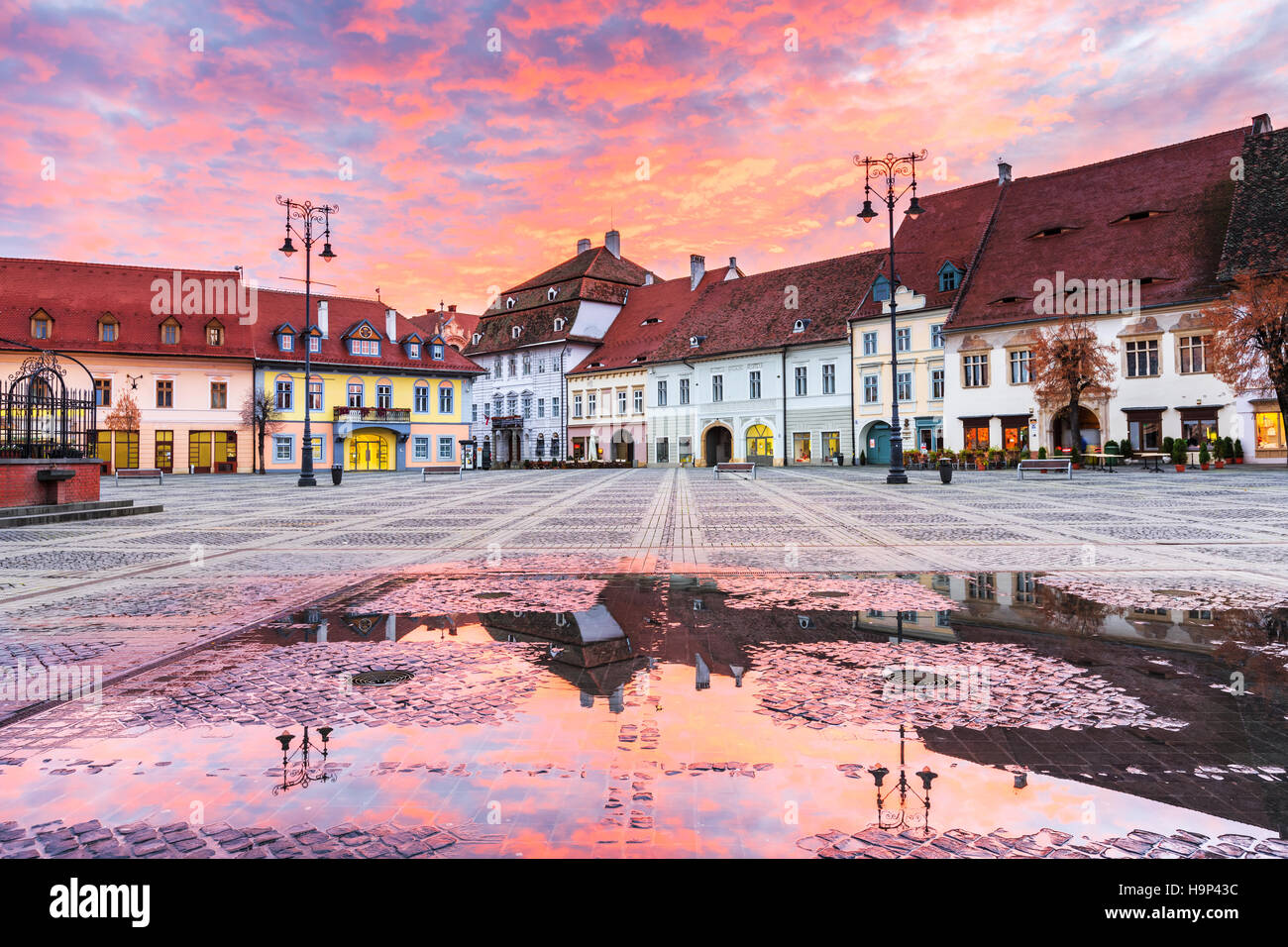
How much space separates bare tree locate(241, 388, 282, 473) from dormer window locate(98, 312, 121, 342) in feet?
27.3

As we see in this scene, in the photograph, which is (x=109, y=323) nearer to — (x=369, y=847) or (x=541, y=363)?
(x=541, y=363)

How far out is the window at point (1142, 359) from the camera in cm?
4066

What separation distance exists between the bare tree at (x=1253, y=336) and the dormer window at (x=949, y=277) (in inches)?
581

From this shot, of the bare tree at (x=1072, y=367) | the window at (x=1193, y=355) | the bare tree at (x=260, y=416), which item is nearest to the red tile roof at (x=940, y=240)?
the bare tree at (x=1072, y=367)

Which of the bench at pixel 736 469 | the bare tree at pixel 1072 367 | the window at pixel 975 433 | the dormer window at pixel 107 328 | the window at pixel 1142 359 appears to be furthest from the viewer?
the dormer window at pixel 107 328

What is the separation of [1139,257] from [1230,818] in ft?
156

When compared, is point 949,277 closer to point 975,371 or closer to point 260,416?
point 975,371

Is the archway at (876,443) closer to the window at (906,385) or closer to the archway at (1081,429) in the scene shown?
the window at (906,385)

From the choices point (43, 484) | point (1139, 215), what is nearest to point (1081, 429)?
point (1139, 215)

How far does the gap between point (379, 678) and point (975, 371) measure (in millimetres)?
47594

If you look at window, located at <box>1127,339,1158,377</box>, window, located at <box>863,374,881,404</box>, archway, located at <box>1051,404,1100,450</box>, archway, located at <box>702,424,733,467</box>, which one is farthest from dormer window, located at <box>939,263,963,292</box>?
archway, located at <box>702,424,733,467</box>

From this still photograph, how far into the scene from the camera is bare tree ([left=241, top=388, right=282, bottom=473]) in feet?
172

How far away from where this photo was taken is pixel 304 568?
30.7 ft
